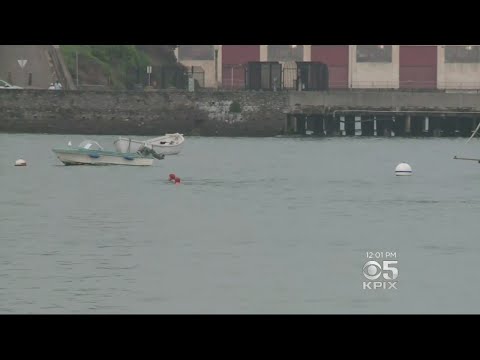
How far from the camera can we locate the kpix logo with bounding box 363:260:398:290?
105ft

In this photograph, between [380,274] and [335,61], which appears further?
[335,61]

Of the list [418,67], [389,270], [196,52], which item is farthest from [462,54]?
[389,270]

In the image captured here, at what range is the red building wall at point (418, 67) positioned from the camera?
14050 cm

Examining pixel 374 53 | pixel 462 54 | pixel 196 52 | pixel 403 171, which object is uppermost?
pixel 196 52

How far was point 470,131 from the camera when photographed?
123 m

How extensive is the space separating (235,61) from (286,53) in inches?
199

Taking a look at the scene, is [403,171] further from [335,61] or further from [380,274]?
[335,61]

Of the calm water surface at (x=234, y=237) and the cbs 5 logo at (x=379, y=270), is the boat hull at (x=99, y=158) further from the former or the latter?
the cbs 5 logo at (x=379, y=270)

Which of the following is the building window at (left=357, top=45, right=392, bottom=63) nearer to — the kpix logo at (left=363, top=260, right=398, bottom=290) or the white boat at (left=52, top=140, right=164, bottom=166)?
the white boat at (left=52, top=140, right=164, bottom=166)

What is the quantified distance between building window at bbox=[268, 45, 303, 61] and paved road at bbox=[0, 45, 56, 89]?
25.5 m

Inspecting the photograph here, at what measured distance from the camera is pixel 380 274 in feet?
113

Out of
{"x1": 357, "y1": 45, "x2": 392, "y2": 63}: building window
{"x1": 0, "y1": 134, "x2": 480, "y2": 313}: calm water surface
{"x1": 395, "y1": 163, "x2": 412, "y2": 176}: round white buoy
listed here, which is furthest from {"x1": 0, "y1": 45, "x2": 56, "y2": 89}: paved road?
{"x1": 395, "y1": 163, "x2": 412, "y2": 176}: round white buoy

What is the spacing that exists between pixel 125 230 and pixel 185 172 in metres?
32.0
